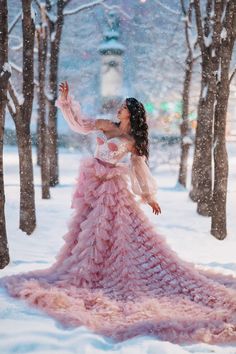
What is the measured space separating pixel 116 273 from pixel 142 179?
3.38 feet

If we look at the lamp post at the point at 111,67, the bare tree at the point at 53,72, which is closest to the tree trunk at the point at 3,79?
the bare tree at the point at 53,72

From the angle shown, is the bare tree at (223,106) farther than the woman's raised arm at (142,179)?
Yes

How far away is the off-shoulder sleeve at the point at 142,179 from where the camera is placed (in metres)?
5.57

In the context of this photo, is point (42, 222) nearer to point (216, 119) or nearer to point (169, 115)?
point (216, 119)

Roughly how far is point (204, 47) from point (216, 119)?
290cm

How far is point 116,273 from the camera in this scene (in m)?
5.22

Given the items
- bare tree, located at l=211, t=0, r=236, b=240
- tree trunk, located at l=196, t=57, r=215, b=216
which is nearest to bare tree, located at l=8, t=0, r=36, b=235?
bare tree, located at l=211, t=0, r=236, b=240

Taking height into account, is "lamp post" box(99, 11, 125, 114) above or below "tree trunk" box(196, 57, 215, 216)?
above

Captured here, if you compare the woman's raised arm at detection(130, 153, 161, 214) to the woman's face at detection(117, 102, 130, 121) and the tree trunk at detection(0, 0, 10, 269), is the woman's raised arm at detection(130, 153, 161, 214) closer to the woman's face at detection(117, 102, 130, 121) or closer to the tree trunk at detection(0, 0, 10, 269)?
the woman's face at detection(117, 102, 130, 121)

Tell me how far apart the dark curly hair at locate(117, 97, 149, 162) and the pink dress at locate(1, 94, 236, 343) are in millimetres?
129

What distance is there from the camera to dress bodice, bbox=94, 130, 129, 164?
17.9 ft

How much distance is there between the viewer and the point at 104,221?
17.6 feet

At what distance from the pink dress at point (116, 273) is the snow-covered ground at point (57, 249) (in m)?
0.23

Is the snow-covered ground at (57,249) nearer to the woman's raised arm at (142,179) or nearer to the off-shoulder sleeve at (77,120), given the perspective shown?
the woman's raised arm at (142,179)
